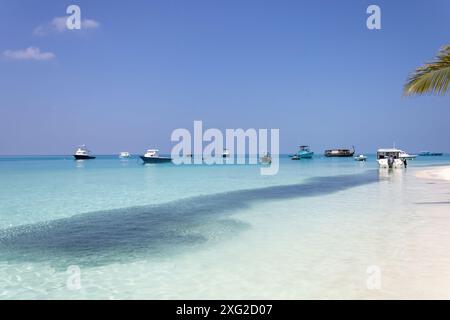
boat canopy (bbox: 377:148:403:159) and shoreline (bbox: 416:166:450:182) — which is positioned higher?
boat canopy (bbox: 377:148:403:159)

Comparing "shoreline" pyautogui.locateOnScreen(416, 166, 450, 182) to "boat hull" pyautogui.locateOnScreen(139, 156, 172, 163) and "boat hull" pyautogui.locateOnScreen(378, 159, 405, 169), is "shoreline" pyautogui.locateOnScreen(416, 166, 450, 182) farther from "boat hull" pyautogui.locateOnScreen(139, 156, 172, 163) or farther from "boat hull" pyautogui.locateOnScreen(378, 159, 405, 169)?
"boat hull" pyautogui.locateOnScreen(139, 156, 172, 163)

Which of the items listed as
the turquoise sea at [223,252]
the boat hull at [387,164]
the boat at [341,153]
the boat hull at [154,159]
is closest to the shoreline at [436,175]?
the boat hull at [387,164]

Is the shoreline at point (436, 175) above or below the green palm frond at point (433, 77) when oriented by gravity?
below

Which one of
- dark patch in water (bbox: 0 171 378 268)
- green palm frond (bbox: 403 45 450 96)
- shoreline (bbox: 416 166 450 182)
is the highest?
green palm frond (bbox: 403 45 450 96)

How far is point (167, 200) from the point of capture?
17.5 meters

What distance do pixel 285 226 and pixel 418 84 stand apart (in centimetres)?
559

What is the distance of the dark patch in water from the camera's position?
24.7ft

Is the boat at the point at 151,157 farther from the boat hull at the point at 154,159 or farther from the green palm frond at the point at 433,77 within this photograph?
the green palm frond at the point at 433,77

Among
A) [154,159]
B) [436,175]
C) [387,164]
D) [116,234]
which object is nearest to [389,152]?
[387,164]

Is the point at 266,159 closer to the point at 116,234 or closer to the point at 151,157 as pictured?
the point at 151,157

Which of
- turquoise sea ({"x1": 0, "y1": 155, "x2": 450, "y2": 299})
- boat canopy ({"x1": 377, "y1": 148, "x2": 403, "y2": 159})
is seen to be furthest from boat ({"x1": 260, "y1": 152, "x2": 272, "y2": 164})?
turquoise sea ({"x1": 0, "y1": 155, "x2": 450, "y2": 299})

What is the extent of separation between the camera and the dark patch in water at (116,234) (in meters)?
7.54

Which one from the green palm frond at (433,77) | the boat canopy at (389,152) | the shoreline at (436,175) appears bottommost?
the shoreline at (436,175)
